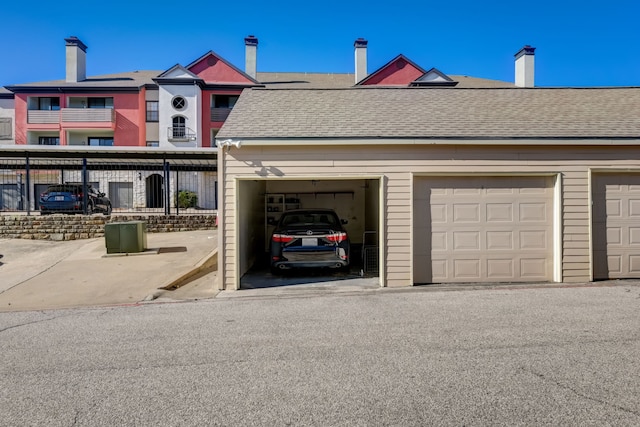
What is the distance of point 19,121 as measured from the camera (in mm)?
32312

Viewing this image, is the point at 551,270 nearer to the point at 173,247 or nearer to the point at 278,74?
the point at 173,247

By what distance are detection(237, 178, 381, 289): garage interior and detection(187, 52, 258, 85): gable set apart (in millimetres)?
19382

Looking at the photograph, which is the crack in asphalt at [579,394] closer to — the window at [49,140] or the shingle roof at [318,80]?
the shingle roof at [318,80]

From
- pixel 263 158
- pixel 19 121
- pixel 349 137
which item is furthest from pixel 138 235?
pixel 19 121

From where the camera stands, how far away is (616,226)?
888cm

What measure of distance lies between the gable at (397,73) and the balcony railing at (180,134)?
1177 centimetres

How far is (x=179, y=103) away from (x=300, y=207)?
19.7m

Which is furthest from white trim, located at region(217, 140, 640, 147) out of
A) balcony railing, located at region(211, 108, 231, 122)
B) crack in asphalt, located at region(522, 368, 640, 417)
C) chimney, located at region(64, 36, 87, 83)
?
chimney, located at region(64, 36, 87, 83)

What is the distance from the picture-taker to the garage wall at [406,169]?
8.72 m

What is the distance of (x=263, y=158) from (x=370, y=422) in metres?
6.20

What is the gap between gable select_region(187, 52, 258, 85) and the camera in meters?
31.1

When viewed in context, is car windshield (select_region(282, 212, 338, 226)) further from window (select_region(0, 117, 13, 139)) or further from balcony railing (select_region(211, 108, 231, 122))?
window (select_region(0, 117, 13, 139))

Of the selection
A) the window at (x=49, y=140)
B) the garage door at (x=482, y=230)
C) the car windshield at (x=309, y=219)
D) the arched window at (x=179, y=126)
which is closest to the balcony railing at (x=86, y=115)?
the window at (x=49, y=140)

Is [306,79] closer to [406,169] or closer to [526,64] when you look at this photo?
[526,64]
